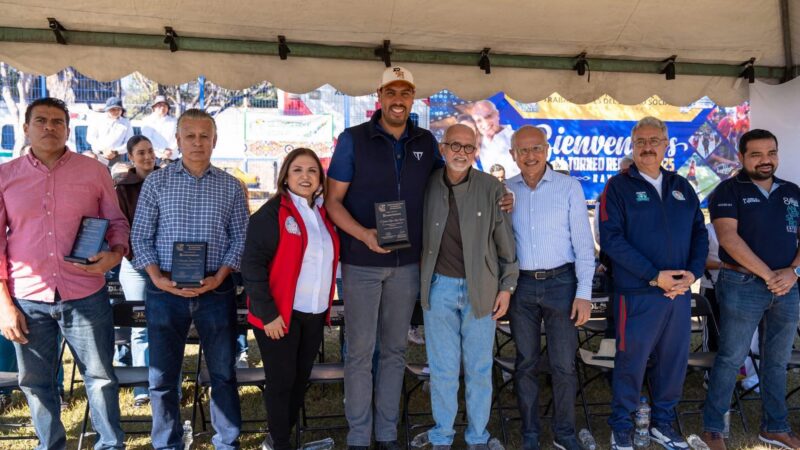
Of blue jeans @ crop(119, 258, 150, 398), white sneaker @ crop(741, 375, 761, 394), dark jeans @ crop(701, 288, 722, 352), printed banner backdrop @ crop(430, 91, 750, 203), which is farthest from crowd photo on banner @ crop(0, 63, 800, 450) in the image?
printed banner backdrop @ crop(430, 91, 750, 203)

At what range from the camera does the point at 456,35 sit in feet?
15.5

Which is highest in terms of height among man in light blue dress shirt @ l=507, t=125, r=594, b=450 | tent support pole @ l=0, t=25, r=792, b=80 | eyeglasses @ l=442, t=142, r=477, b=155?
tent support pole @ l=0, t=25, r=792, b=80

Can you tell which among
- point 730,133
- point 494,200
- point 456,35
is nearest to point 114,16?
point 456,35

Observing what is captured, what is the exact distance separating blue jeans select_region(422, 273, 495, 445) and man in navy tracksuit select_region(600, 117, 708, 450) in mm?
912

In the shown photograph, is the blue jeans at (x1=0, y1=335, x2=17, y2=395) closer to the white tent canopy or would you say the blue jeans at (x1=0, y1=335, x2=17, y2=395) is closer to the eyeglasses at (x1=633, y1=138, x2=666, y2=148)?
the white tent canopy

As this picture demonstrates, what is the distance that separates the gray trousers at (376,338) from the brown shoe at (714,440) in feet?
6.85

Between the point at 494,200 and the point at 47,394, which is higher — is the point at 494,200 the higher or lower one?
the higher one

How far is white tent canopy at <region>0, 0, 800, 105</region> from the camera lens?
429cm

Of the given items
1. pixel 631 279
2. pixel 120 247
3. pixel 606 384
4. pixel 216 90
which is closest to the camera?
pixel 120 247

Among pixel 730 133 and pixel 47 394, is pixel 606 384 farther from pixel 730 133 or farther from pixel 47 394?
pixel 730 133

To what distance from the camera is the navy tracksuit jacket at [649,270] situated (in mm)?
3656

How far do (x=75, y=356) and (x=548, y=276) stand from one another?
274cm

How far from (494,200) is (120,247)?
2180 millimetres

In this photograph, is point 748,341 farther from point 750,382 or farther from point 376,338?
point 376,338
